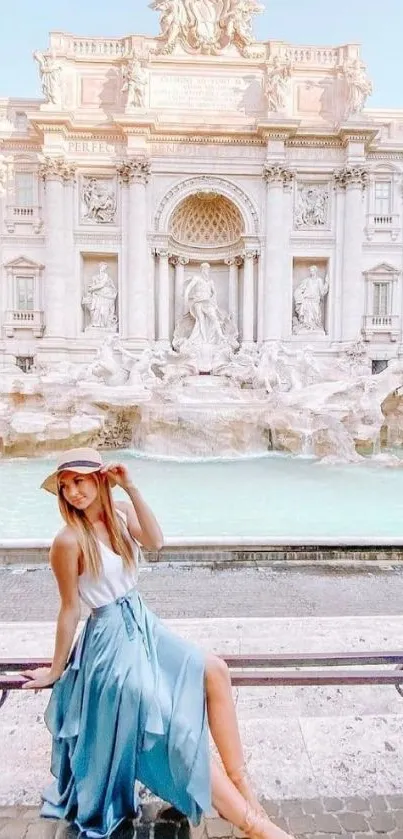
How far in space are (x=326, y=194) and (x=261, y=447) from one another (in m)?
10.9

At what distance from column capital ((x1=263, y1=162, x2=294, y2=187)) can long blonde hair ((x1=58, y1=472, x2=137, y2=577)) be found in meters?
18.2

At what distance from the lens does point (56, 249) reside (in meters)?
17.7

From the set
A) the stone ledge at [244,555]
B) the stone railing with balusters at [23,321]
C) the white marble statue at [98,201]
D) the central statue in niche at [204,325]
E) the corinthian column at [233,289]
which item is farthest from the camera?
the corinthian column at [233,289]

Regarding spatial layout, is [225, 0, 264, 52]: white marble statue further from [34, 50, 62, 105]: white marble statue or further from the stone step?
the stone step

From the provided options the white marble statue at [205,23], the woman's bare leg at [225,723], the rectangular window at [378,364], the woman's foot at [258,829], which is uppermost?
the white marble statue at [205,23]

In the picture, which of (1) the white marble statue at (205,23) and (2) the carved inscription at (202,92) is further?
(2) the carved inscription at (202,92)

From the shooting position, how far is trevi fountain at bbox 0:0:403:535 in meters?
17.4

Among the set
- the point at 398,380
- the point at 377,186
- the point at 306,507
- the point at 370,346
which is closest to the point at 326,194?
the point at 377,186

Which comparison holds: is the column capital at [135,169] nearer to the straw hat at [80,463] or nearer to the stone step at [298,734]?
the stone step at [298,734]

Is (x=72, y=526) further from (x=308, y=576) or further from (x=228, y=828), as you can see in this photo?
(x=308, y=576)

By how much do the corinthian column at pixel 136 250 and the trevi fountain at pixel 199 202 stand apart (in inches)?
2.4

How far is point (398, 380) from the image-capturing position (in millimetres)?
13547

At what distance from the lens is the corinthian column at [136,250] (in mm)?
17391

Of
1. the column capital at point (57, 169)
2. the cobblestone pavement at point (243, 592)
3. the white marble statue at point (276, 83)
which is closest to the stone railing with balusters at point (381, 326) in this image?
the white marble statue at point (276, 83)
